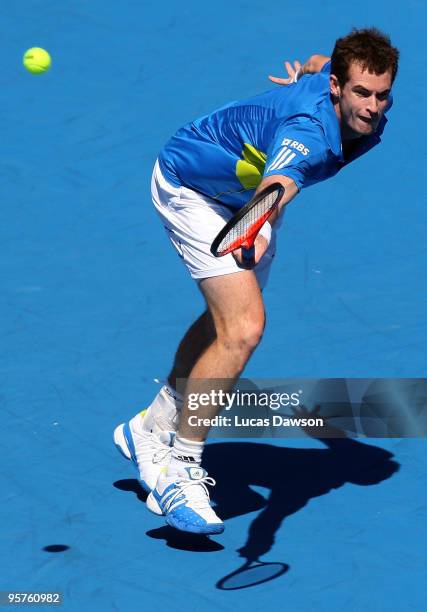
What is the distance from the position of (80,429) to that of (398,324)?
1.84 m

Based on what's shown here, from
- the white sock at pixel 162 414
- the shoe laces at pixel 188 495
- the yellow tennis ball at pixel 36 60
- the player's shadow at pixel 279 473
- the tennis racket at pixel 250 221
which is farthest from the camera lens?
the yellow tennis ball at pixel 36 60

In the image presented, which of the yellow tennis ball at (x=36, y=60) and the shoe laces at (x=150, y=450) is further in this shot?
the yellow tennis ball at (x=36, y=60)

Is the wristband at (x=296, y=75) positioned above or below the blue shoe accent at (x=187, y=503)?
above

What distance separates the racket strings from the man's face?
65cm

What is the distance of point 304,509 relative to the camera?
577 centimetres

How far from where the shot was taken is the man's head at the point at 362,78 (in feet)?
17.0

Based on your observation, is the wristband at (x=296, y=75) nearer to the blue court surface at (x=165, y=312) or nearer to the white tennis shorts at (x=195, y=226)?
the white tennis shorts at (x=195, y=226)

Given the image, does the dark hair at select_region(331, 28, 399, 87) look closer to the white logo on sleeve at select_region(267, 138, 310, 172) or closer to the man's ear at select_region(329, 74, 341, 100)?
the man's ear at select_region(329, 74, 341, 100)

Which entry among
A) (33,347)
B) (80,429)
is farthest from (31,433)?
(33,347)

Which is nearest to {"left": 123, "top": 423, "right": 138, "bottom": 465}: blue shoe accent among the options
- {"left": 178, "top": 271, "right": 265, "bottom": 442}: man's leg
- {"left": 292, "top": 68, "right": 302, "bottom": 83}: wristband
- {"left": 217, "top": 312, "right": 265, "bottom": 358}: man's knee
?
{"left": 178, "top": 271, "right": 265, "bottom": 442}: man's leg

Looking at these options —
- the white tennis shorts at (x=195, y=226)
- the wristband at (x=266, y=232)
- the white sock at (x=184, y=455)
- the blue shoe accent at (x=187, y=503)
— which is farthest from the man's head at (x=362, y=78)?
the blue shoe accent at (x=187, y=503)

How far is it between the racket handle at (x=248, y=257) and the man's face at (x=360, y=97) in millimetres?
772

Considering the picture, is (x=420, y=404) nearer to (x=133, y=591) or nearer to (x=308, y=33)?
(x=133, y=591)

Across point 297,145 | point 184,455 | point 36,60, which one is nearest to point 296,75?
point 297,145
